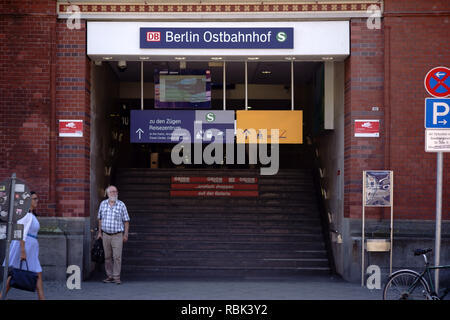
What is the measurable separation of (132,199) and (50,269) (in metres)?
4.74

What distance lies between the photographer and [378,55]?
11547mm

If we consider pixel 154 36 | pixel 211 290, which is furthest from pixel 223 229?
pixel 154 36

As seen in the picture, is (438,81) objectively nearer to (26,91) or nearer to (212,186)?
(26,91)

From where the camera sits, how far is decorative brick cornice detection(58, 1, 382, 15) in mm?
11570

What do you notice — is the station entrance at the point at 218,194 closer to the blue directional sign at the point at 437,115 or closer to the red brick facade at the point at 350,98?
the red brick facade at the point at 350,98

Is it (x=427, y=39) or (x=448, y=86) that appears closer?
(x=448, y=86)

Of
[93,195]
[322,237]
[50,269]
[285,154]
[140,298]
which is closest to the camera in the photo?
[140,298]

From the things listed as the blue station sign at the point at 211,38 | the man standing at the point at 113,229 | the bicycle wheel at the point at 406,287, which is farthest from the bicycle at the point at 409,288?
the blue station sign at the point at 211,38

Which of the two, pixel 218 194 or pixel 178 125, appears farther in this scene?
pixel 218 194

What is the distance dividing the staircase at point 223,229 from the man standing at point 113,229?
96cm

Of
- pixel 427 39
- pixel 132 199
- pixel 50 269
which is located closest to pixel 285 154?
pixel 132 199

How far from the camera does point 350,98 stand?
11625mm

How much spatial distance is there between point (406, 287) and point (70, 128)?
7.00 m

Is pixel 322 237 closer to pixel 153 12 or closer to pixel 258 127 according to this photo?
pixel 258 127
